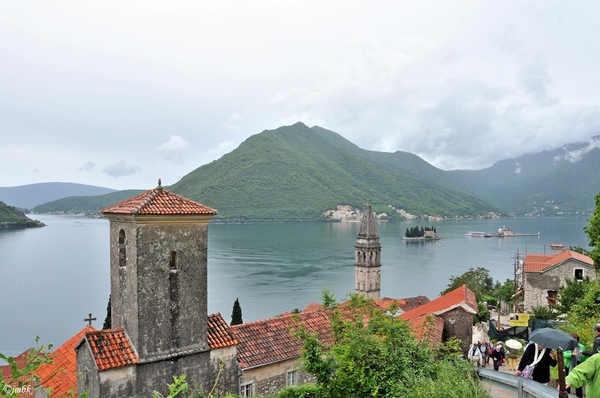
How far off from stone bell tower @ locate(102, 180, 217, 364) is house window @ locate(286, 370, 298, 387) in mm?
3305

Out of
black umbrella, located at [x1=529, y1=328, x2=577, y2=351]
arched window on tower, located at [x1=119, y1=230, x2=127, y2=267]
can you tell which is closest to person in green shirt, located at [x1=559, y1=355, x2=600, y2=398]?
black umbrella, located at [x1=529, y1=328, x2=577, y2=351]

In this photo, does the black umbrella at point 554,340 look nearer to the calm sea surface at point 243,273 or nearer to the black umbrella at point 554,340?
the black umbrella at point 554,340

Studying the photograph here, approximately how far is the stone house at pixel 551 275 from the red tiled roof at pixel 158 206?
2908 centimetres

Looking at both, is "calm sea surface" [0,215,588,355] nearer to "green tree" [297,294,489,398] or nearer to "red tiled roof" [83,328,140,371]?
"red tiled roof" [83,328,140,371]

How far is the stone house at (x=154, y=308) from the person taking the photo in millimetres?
10062

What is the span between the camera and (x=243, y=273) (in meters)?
80.2

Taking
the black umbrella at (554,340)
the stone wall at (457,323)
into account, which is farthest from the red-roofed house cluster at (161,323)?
the stone wall at (457,323)

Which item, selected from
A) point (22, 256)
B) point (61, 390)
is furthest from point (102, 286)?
point (61, 390)

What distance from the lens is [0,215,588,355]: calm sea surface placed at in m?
54.8

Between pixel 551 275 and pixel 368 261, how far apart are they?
16.7 metres

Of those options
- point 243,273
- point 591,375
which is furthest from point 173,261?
point 243,273

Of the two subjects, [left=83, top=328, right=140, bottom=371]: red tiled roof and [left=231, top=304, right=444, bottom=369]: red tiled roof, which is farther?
[left=231, top=304, right=444, bottom=369]: red tiled roof

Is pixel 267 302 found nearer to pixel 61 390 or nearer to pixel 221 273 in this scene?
pixel 221 273

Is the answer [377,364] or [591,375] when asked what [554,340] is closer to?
[591,375]
